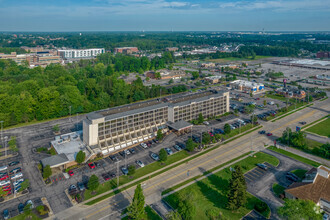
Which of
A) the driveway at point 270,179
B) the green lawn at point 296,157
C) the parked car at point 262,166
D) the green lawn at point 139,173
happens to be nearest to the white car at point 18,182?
the green lawn at point 139,173

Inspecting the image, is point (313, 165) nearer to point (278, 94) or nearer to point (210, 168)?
point (210, 168)

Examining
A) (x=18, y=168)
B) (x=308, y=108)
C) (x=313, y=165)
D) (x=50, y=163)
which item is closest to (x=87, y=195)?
(x=50, y=163)

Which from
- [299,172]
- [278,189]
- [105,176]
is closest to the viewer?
[278,189]

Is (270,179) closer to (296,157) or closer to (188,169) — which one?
(296,157)

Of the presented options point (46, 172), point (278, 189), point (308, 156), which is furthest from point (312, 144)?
point (46, 172)

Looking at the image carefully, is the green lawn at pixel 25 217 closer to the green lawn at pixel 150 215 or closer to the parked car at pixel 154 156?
the green lawn at pixel 150 215
